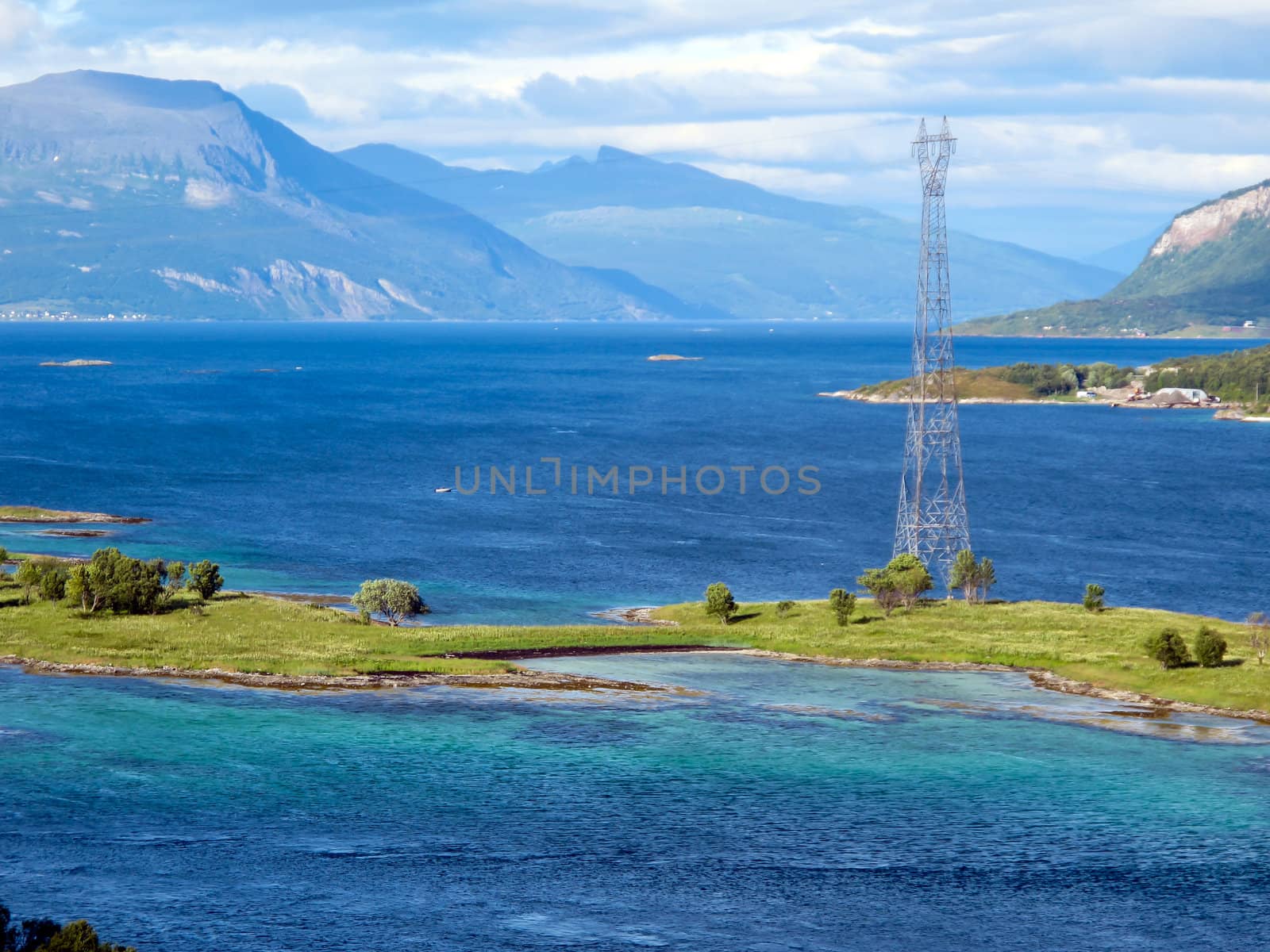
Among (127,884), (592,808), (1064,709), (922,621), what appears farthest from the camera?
(922,621)

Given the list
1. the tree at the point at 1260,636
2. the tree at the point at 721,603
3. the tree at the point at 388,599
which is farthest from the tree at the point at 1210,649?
the tree at the point at 388,599

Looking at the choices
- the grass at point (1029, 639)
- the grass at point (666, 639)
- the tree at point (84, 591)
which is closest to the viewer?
the grass at point (1029, 639)

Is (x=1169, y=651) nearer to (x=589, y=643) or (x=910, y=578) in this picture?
(x=910, y=578)

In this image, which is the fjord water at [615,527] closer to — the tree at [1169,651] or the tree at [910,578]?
the tree at [910,578]

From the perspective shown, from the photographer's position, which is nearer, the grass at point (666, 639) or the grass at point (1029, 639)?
the grass at point (1029, 639)

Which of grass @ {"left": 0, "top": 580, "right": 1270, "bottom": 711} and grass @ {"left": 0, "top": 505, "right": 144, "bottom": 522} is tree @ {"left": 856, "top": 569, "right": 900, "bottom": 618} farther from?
grass @ {"left": 0, "top": 505, "right": 144, "bottom": 522}

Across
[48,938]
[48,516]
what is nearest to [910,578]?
[48,938]

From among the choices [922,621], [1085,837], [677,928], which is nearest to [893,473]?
[922,621]

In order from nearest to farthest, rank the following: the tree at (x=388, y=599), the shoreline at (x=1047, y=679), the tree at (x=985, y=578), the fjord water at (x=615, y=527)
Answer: the shoreline at (x=1047, y=679) < the tree at (x=388, y=599) < the tree at (x=985, y=578) < the fjord water at (x=615, y=527)

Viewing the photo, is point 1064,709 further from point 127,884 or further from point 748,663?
point 127,884
